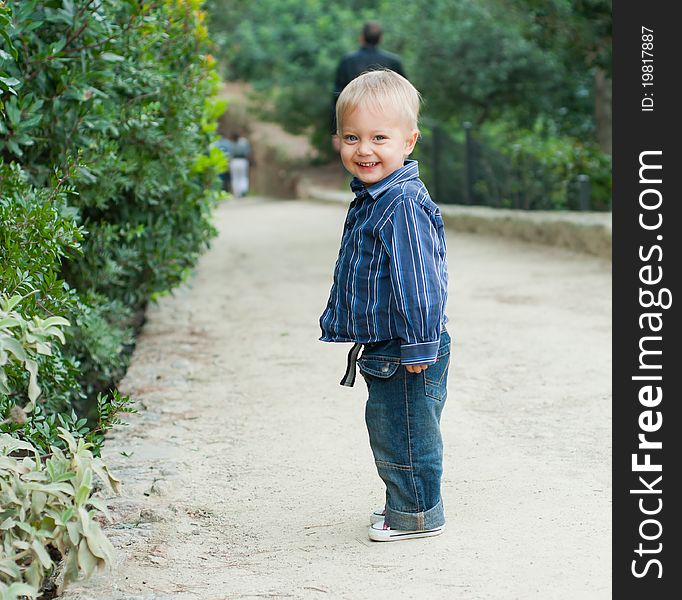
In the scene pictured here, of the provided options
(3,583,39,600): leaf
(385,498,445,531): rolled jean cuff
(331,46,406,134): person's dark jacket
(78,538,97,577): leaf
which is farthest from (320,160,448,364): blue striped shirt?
(331,46,406,134): person's dark jacket

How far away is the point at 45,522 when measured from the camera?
282 cm

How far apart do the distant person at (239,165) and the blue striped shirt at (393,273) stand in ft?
66.1

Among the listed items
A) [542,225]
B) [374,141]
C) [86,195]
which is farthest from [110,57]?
[542,225]

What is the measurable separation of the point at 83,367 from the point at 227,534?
6.04ft

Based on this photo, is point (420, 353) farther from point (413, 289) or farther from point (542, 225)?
point (542, 225)

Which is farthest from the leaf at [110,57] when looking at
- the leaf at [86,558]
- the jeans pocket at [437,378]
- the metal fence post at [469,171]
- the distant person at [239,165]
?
the distant person at [239,165]

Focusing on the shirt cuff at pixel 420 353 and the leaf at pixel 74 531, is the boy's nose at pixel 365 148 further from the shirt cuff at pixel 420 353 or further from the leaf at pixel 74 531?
the leaf at pixel 74 531

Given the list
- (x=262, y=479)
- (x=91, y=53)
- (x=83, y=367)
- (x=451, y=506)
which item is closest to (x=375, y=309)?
(x=451, y=506)

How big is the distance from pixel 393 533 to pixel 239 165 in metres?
20.8

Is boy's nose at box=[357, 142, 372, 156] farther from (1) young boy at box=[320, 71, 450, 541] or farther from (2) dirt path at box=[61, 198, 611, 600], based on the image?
(2) dirt path at box=[61, 198, 611, 600]

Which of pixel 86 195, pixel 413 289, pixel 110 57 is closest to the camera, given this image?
pixel 413 289

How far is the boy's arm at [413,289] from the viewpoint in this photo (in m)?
3.22

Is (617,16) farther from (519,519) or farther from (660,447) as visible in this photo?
(519,519)

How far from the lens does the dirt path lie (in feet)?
10.2
